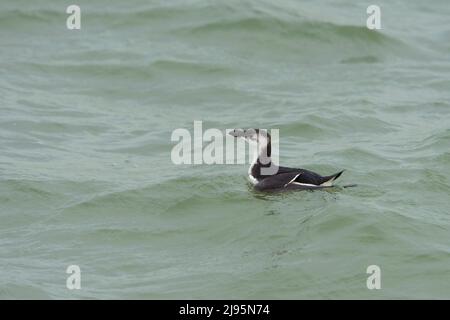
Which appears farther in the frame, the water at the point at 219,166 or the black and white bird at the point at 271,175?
the black and white bird at the point at 271,175

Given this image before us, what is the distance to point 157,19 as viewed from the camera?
22031 millimetres

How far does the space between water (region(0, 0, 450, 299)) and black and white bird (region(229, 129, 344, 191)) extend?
0.19m

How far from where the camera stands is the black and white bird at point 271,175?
523 inches

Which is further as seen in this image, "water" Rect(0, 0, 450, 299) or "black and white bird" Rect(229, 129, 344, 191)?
"black and white bird" Rect(229, 129, 344, 191)

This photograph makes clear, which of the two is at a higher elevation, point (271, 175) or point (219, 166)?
point (219, 166)

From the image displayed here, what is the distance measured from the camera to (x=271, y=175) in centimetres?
1372

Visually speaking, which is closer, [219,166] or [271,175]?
[271,175]

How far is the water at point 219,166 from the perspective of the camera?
11.6 meters

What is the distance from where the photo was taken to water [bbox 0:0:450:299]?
11578mm

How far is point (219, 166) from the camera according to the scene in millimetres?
15336

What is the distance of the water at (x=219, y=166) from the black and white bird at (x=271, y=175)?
0.61ft

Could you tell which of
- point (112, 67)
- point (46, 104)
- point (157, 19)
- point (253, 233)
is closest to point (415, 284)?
point (253, 233)

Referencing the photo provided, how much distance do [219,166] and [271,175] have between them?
1.75 meters

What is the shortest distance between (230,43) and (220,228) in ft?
29.0
